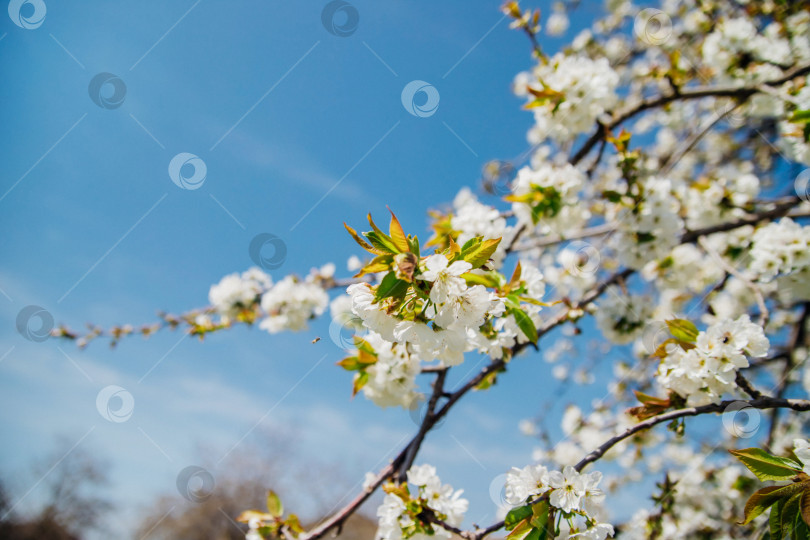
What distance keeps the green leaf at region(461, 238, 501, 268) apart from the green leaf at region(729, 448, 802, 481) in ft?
2.61

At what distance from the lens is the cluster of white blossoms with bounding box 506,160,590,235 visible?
211 centimetres

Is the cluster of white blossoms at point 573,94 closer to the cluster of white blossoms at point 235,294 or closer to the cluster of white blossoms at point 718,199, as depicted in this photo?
the cluster of white blossoms at point 718,199

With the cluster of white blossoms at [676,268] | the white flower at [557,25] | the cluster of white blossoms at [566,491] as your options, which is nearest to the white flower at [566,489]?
the cluster of white blossoms at [566,491]

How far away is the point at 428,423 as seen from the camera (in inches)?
66.5

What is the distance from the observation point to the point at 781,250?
76.9 inches

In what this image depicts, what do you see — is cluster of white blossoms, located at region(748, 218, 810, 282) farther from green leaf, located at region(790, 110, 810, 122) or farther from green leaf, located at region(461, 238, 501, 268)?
green leaf, located at region(461, 238, 501, 268)

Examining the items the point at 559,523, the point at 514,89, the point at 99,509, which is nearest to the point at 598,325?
Result: the point at 559,523

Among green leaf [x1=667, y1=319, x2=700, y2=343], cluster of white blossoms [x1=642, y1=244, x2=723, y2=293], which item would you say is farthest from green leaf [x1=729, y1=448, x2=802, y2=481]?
cluster of white blossoms [x1=642, y1=244, x2=723, y2=293]

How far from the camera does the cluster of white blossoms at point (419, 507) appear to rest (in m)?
1.39

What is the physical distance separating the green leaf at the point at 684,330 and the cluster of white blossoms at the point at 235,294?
9.75ft

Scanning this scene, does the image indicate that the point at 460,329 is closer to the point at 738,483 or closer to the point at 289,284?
the point at 289,284

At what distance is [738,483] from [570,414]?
2.14 metres

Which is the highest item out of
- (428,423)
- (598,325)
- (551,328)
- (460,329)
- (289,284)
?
(289,284)

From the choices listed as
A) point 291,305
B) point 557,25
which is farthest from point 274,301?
point 557,25
